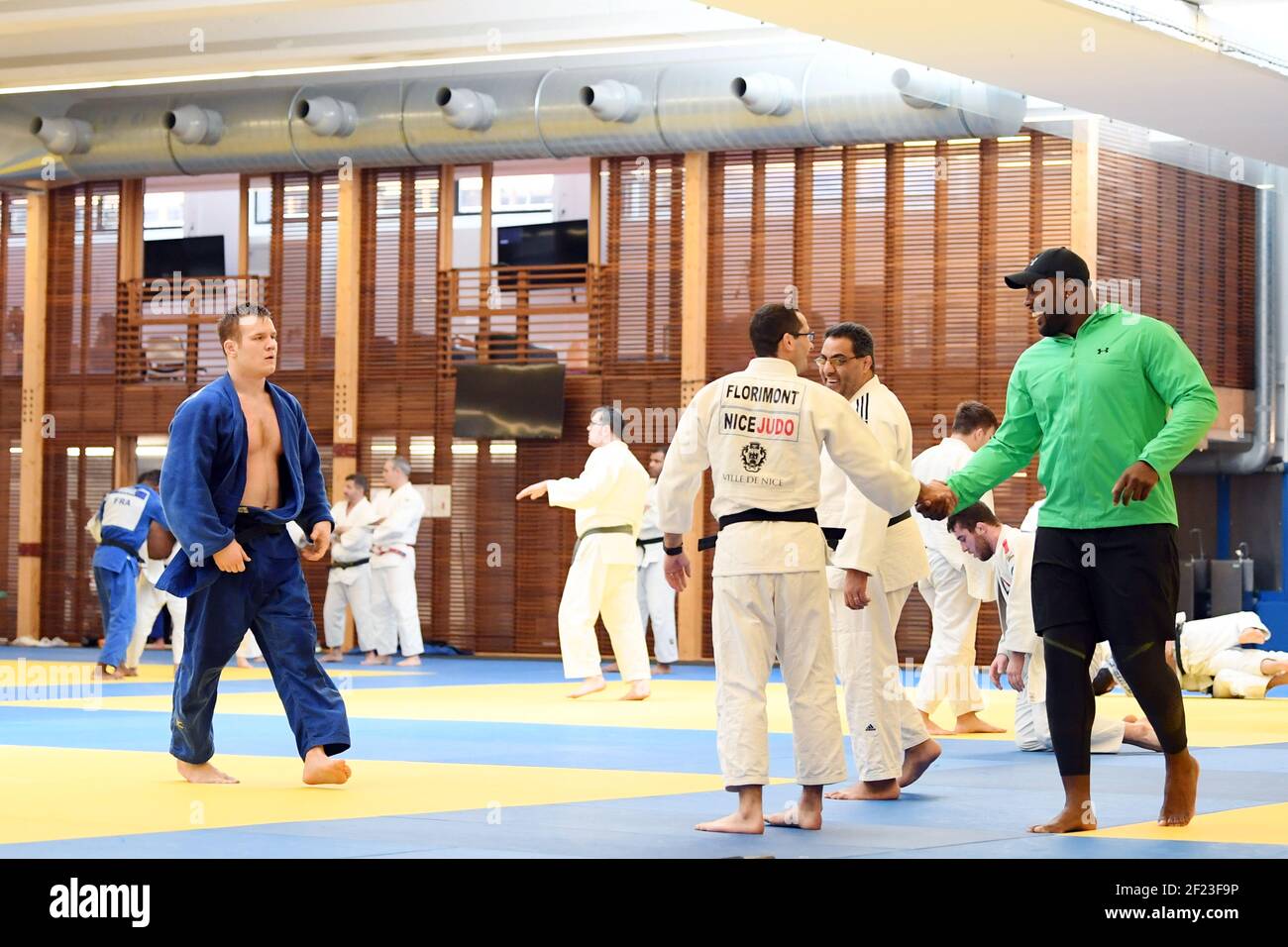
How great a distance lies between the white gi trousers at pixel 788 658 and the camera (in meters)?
4.75

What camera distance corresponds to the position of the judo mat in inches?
169

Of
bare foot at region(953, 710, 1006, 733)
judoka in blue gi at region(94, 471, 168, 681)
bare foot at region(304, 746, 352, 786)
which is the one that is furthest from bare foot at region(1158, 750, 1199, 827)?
judoka in blue gi at region(94, 471, 168, 681)

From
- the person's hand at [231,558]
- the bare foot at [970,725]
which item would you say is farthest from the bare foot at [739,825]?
the bare foot at [970,725]

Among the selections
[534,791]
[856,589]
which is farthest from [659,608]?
[856,589]

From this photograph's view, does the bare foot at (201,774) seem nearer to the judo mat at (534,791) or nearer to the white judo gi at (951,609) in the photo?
the judo mat at (534,791)

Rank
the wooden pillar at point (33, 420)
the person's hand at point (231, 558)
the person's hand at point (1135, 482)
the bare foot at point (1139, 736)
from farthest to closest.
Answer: the wooden pillar at point (33, 420)
the bare foot at point (1139, 736)
the person's hand at point (231, 558)
the person's hand at point (1135, 482)

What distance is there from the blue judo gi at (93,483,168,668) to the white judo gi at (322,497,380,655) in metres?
2.44

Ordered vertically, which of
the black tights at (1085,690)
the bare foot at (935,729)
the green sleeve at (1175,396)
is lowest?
the bare foot at (935,729)

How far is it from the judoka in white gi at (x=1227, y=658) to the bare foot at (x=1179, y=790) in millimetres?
5880

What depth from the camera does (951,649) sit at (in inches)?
314

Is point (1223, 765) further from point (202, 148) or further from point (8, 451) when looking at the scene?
point (8, 451)

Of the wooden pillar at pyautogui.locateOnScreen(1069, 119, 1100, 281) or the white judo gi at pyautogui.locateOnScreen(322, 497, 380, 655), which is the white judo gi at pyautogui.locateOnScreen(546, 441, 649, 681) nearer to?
the white judo gi at pyautogui.locateOnScreen(322, 497, 380, 655)

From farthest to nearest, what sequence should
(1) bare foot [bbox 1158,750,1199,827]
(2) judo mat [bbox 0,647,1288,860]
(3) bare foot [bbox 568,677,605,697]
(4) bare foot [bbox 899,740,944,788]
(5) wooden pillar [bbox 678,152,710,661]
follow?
(5) wooden pillar [bbox 678,152,710,661]
(3) bare foot [bbox 568,677,605,697]
(4) bare foot [bbox 899,740,944,788]
(1) bare foot [bbox 1158,750,1199,827]
(2) judo mat [bbox 0,647,1288,860]

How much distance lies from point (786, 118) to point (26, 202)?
309 inches
